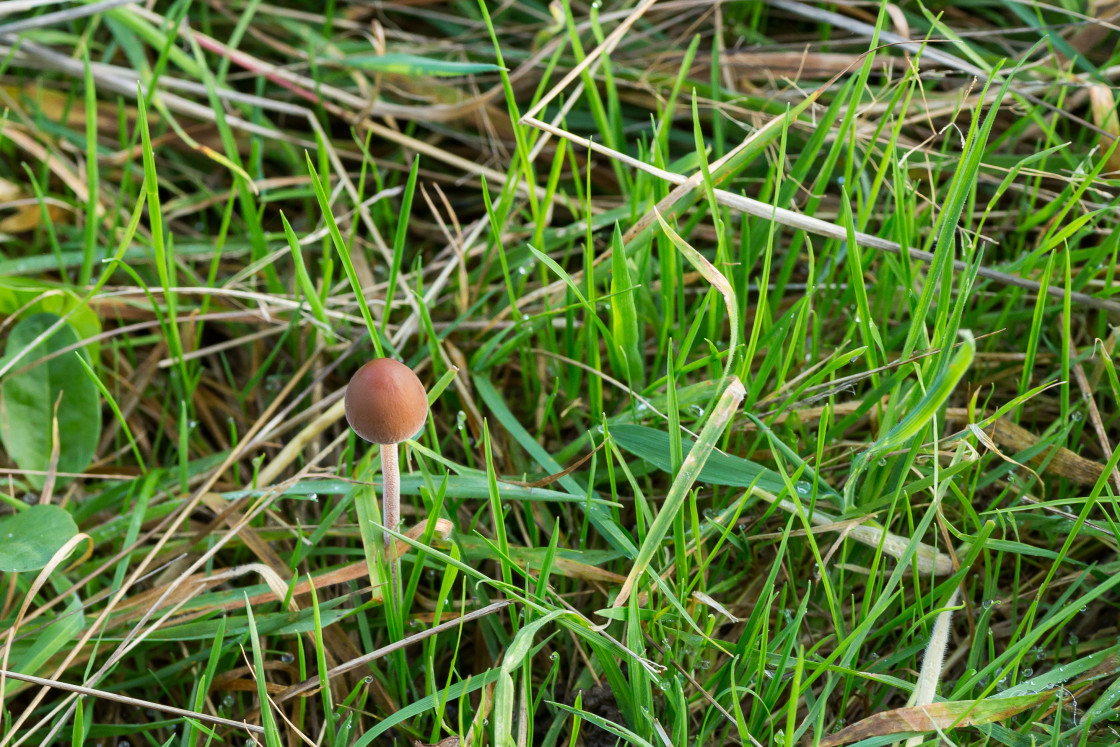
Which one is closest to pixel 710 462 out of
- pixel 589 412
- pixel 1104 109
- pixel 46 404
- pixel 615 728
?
pixel 589 412

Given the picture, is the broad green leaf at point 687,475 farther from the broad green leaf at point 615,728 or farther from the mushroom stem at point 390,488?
the mushroom stem at point 390,488

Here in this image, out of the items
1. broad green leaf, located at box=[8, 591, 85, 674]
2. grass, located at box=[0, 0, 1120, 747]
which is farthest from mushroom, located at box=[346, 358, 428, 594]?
broad green leaf, located at box=[8, 591, 85, 674]

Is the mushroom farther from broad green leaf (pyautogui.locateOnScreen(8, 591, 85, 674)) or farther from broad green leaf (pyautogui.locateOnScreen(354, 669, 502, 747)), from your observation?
broad green leaf (pyautogui.locateOnScreen(8, 591, 85, 674))

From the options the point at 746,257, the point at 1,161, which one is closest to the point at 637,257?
the point at 746,257

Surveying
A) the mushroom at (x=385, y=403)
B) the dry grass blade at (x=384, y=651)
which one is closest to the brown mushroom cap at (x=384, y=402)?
the mushroom at (x=385, y=403)

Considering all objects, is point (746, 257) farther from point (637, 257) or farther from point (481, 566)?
point (481, 566)

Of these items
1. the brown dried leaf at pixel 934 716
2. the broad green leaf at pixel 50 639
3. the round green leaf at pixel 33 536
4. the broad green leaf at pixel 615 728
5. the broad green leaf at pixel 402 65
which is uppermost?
the broad green leaf at pixel 402 65
